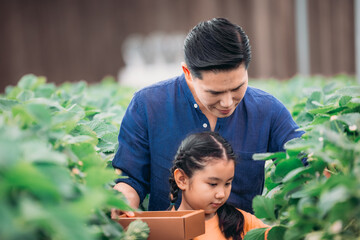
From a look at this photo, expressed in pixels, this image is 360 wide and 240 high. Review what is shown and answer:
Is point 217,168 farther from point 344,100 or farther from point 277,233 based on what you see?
point 344,100

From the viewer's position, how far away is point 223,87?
8.48ft

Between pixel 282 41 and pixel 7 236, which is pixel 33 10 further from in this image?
pixel 7 236

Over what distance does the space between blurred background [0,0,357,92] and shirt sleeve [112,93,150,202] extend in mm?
11265

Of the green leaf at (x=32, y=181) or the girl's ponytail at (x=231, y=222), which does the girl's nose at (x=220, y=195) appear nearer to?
the girl's ponytail at (x=231, y=222)

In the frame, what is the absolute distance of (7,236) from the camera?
1265 mm

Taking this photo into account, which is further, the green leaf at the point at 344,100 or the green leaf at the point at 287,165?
the green leaf at the point at 344,100

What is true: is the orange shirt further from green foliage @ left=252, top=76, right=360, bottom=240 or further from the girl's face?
green foliage @ left=252, top=76, right=360, bottom=240

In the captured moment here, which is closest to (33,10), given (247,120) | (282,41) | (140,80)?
(140,80)

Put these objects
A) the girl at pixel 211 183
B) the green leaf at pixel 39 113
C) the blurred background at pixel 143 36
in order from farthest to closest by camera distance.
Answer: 1. the blurred background at pixel 143 36
2. the girl at pixel 211 183
3. the green leaf at pixel 39 113

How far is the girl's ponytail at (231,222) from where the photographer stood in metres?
2.54

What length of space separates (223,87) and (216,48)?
0.18m

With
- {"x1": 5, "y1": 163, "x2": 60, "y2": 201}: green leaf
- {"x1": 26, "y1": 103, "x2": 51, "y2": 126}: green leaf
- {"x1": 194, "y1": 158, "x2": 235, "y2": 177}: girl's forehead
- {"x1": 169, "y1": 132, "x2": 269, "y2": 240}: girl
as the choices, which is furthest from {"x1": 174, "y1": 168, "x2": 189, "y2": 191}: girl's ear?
{"x1": 5, "y1": 163, "x2": 60, "y2": 201}: green leaf

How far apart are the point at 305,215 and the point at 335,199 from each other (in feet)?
1.14

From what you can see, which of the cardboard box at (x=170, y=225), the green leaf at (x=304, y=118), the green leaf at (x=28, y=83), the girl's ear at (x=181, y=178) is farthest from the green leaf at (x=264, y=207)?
the green leaf at (x=28, y=83)
